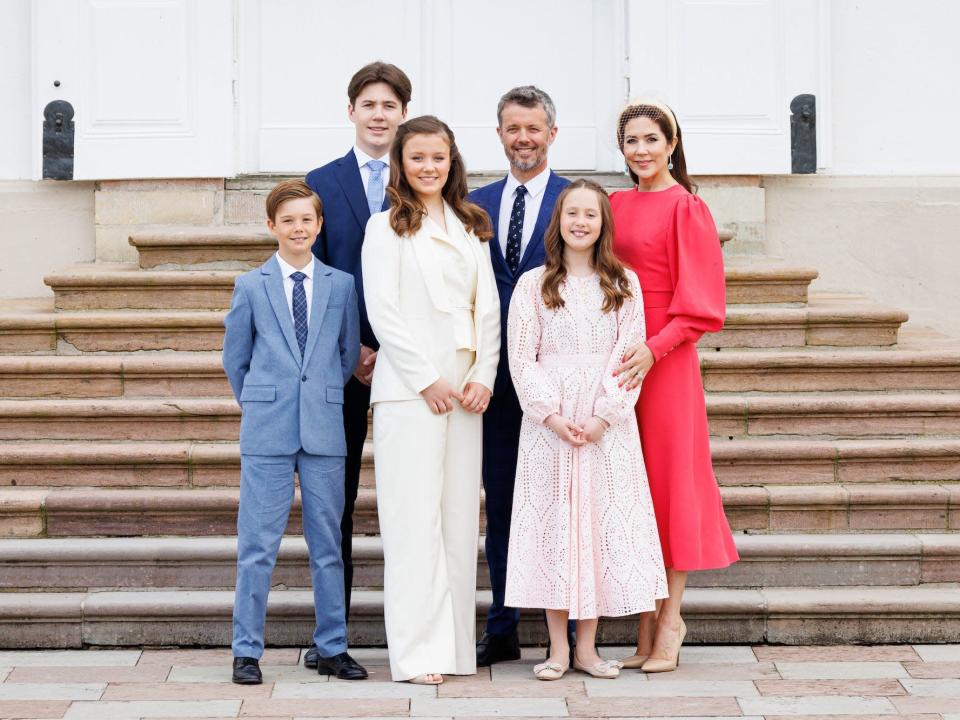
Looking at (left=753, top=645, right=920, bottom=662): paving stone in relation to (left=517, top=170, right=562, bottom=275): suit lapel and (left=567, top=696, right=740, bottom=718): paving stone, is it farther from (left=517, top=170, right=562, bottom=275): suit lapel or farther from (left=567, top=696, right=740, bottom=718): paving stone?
(left=517, top=170, right=562, bottom=275): suit lapel

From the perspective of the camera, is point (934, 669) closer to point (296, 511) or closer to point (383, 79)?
point (296, 511)

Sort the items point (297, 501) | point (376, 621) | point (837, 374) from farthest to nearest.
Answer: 1. point (837, 374)
2. point (297, 501)
3. point (376, 621)

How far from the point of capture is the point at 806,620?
4.84 metres

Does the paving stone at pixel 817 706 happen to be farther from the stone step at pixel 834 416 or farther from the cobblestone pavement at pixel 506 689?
the stone step at pixel 834 416

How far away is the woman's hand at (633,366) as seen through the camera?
441 centimetres

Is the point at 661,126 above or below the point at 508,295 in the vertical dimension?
above

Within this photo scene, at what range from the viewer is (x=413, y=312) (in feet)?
14.6

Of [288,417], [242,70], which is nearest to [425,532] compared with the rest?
[288,417]

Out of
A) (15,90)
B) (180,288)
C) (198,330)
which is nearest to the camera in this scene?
(198,330)

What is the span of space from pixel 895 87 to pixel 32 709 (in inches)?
186

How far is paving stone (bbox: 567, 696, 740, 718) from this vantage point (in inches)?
162

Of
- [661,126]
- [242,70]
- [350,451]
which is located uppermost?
[242,70]

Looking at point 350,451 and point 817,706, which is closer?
point 817,706

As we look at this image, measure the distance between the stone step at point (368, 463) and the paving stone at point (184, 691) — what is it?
3.64 feet
